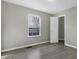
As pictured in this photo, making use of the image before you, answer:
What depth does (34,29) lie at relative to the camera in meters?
4.60

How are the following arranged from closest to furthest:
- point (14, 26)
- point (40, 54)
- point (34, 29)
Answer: point (40, 54) → point (14, 26) → point (34, 29)

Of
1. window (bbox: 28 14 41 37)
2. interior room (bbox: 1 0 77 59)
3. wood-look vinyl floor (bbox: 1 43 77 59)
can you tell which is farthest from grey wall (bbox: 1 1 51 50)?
wood-look vinyl floor (bbox: 1 43 77 59)

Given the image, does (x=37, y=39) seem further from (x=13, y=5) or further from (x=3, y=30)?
(x=13, y=5)

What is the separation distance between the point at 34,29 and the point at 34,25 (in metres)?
0.31

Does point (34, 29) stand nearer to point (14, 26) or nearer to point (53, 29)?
point (14, 26)

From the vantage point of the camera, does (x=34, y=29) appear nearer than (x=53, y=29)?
Yes

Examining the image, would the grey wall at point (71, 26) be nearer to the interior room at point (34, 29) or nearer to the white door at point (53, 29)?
the interior room at point (34, 29)

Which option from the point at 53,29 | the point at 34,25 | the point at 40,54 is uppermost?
the point at 34,25

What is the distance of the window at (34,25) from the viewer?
4320 millimetres

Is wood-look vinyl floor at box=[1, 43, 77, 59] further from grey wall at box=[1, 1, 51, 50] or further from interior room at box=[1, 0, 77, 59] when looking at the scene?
grey wall at box=[1, 1, 51, 50]

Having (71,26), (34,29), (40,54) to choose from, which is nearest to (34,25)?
(34,29)

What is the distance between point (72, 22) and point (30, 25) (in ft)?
9.37

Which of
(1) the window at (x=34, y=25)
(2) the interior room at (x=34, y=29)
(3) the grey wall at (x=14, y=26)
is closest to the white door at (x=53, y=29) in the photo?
(2) the interior room at (x=34, y=29)

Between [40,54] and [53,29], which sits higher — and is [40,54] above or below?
below
